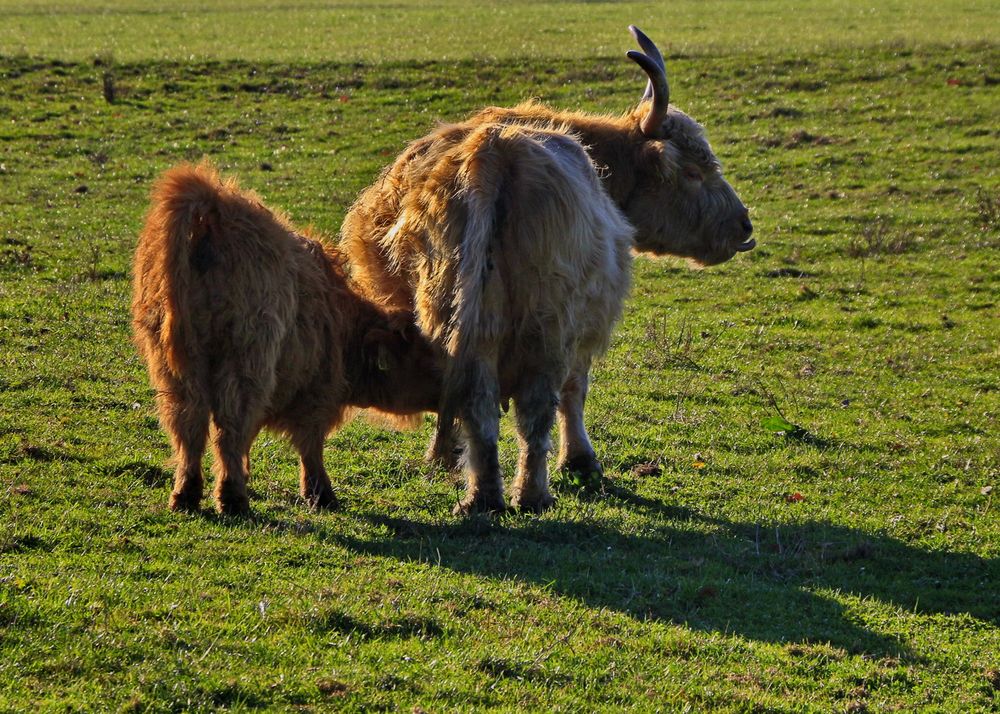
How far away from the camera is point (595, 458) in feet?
27.7

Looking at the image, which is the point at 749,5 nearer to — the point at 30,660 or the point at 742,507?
the point at 742,507

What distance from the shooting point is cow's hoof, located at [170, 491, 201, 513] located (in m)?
6.61

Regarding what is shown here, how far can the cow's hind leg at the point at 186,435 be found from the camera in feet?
21.1

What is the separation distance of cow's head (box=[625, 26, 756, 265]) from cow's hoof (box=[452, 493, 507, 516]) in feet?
9.57

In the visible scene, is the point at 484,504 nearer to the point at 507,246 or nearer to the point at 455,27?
the point at 507,246

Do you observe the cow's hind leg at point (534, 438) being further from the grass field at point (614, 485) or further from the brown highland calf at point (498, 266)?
the grass field at point (614, 485)

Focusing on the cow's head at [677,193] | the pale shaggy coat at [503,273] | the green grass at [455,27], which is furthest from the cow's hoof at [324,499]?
the green grass at [455,27]

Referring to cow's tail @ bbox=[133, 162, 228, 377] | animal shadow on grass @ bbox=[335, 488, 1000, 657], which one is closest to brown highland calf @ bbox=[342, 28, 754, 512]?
animal shadow on grass @ bbox=[335, 488, 1000, 657]

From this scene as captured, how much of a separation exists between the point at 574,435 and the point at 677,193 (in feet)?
6.82

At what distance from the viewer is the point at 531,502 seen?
7.20m

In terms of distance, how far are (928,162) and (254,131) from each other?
1107cm

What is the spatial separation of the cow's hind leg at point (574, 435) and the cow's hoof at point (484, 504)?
137cm

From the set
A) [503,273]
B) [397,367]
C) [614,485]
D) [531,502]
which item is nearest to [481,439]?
[531,502]

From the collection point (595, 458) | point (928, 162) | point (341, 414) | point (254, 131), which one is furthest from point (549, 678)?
point (254, 131)
